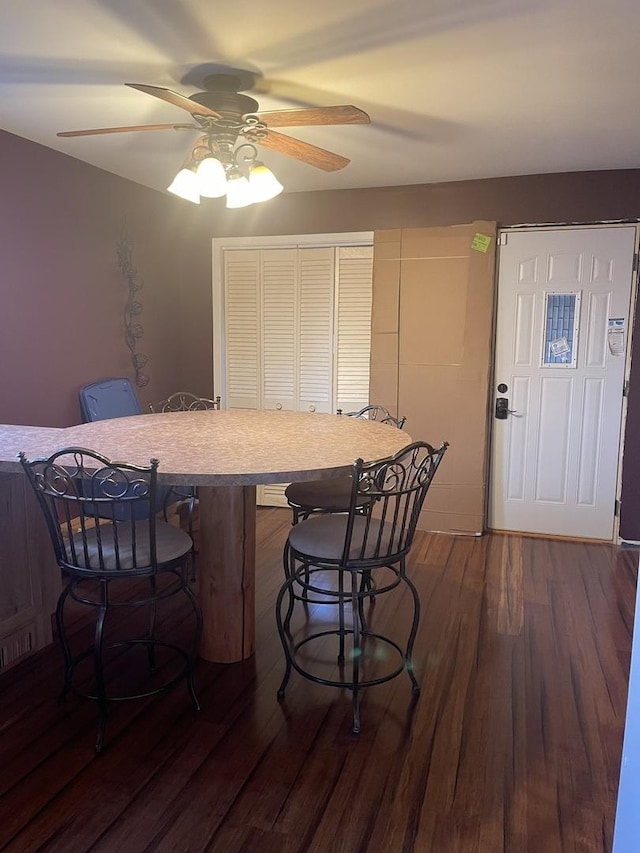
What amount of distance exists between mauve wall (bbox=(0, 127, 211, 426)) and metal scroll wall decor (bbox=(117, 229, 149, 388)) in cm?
5

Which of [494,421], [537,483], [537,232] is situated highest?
[537,232]

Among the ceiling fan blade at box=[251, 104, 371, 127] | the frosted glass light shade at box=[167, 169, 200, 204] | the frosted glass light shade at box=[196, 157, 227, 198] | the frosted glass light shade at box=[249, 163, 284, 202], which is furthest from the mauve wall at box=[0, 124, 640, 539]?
the ceiling fan blade at box=[251, 104, 371, 127]

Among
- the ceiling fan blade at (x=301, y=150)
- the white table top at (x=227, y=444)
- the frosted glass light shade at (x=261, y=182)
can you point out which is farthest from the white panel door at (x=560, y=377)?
the frosted glass light shade at (x=261, y=182)

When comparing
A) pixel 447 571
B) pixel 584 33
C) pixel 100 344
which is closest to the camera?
pixel 584 33

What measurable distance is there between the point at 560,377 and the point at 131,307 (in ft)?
9.41

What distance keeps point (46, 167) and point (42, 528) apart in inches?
81.3

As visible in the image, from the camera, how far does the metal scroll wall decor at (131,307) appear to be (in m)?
4.06

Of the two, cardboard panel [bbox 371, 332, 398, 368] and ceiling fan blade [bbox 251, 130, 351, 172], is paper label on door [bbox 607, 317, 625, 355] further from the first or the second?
ceiling fan blade [bbox 251, 130, 351, 172]

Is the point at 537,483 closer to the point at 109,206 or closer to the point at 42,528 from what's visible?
the point at 42,528

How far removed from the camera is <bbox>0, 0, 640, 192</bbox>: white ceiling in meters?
1.93

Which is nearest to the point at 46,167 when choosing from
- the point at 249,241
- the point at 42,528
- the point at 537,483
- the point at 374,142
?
the point at 249,241

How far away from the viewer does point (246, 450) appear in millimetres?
2154

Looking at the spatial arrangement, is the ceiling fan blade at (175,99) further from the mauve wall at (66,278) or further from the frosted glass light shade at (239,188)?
the mauve wall at (66,278)

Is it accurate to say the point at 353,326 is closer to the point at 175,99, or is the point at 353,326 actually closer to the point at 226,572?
the point at 226,572
